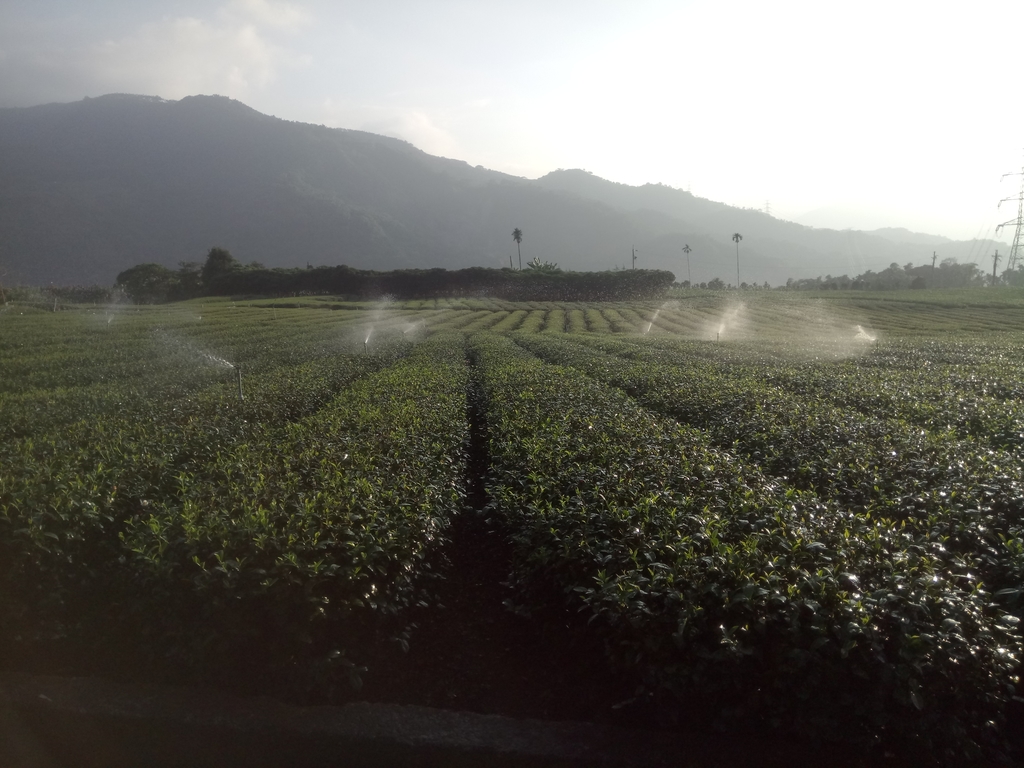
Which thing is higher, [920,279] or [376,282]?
[920,279]

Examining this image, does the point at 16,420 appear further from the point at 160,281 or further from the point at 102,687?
the point at 160,281

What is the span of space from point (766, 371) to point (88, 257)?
172824 millimetres

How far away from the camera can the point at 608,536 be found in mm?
5086

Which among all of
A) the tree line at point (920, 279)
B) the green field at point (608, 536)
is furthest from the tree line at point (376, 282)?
the green field at point (608, 536)

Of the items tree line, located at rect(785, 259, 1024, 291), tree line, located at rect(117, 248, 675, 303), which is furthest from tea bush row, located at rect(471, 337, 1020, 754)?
tree line, located at rect(785, 259, 1024, 291)

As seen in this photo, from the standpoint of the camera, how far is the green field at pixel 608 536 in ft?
11.7

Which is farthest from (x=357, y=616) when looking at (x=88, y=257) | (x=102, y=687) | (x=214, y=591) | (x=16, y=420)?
(x=88, y=257)

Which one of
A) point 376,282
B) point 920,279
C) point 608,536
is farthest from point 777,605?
point 920,279

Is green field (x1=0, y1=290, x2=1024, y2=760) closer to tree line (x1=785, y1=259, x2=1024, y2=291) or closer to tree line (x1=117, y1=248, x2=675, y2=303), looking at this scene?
tree line (x1=117, y1=248, x2=675, y2=303)

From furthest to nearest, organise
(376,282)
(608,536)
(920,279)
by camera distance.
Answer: (920,279) < (376,282) < (608,536)

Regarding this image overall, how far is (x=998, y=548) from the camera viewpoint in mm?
5211

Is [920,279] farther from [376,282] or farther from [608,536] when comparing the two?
[608,536]

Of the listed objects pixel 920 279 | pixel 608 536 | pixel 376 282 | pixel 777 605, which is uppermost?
pixel 920 279

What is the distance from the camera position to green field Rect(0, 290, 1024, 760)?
3.56 meters
